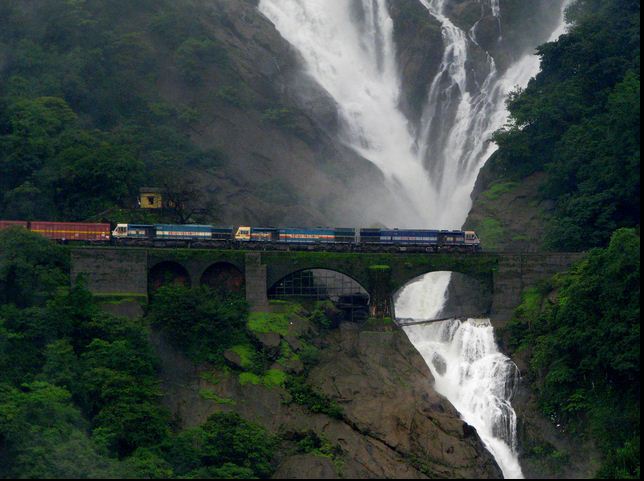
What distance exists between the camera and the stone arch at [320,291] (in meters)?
103

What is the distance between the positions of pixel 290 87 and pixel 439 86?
13.5 m

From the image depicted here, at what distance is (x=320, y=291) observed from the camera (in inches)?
4114

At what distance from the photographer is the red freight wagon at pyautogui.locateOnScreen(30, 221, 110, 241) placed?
348 feet

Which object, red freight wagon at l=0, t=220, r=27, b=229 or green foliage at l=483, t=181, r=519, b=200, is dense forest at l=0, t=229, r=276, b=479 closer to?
red freight wagon at l=0, t=220, r=27, b=229

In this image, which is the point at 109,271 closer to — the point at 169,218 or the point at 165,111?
the point at 169,218

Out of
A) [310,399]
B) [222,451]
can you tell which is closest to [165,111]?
[310,399]

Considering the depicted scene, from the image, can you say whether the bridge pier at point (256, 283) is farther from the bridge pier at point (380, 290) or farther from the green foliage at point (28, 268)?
the green foliage at point (28, 268)

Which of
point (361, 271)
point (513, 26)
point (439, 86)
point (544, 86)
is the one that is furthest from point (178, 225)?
point (513, 26)

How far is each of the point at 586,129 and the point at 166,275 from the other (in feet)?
103

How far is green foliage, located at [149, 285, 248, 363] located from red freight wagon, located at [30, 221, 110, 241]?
9337 millimetres

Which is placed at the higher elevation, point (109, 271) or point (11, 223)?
point (11, 223)

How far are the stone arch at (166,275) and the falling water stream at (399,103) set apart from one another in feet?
60.6

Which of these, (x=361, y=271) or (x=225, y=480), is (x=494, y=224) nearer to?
(x=361, y=271)

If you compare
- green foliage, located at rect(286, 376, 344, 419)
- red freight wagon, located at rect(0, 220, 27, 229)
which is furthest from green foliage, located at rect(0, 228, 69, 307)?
green foliage, located at rect(286, 376, 344, 419)
